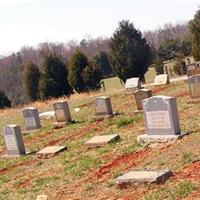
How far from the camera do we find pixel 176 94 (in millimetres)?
19812

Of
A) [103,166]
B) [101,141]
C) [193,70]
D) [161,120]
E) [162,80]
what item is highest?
[193,70]

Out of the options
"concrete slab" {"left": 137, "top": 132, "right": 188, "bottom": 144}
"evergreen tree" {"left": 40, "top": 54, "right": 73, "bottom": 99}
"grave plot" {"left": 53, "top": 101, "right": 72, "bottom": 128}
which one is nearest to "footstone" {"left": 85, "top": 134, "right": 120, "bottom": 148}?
"concrete slab" {"left": 137, "top": 132, "right": 188, "bottom": 144}

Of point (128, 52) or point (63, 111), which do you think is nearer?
point (63, 111)

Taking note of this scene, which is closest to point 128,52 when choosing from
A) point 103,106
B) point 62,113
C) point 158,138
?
point 62,113

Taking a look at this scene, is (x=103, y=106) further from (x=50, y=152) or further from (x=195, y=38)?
(x=195, y=38)

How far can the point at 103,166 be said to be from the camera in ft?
33.1

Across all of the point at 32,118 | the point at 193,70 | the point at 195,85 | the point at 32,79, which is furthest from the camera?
the point at 32,79

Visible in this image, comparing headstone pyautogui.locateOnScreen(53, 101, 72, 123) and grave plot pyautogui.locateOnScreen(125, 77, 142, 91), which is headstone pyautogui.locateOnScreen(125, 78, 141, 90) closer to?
grave plot pyautogui.locateOnScreen(125, 77, 142, 91)

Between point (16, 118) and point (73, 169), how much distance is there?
14818 mm

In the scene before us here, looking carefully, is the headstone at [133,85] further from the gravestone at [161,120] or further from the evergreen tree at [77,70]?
the gravestone at [161,120]

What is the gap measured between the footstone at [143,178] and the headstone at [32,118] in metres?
11.4

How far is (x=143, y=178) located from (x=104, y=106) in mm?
9799

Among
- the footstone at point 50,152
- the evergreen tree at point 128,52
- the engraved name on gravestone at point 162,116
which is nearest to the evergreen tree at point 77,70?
the evergreen tree at point 128,52

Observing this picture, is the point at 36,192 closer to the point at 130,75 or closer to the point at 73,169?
the point at 73,169
